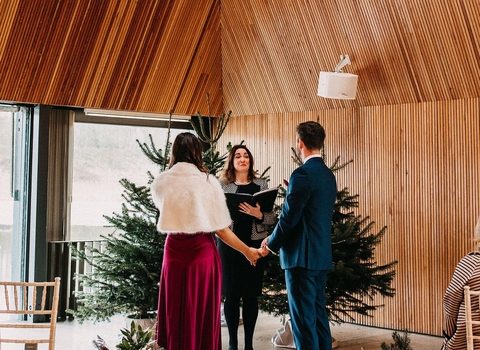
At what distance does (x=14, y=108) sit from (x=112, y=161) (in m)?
1.37

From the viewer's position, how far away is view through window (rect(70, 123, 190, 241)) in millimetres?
8406

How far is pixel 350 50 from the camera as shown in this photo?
7512 mm

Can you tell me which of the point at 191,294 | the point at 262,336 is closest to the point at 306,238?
the point at 191,294

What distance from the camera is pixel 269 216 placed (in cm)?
602

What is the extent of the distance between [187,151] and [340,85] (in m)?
2.88

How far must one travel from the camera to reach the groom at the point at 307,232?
16.4 feet

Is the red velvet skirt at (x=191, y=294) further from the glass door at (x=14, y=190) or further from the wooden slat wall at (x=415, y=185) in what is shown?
the glass door at (x=14, y=190)

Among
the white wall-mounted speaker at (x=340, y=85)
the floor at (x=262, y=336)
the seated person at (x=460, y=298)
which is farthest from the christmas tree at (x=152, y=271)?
the seated person at (x=460, y=298)

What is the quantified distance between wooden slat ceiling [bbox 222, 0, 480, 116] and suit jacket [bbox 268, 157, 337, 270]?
7.81 feet

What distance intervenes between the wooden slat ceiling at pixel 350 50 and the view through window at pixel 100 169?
4.32 feet

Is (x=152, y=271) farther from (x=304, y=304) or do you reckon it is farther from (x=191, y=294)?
(x=304, y=304)

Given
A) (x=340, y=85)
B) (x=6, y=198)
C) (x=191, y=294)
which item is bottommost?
(x=191, y=294)

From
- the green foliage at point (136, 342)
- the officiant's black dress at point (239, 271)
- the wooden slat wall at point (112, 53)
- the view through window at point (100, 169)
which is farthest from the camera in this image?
the view through window at point (100, 169)

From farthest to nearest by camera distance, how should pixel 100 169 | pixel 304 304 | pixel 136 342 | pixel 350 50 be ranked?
pixel 100 169 < pixel 350 50 < pixel 304 304 < pixel 136 342
